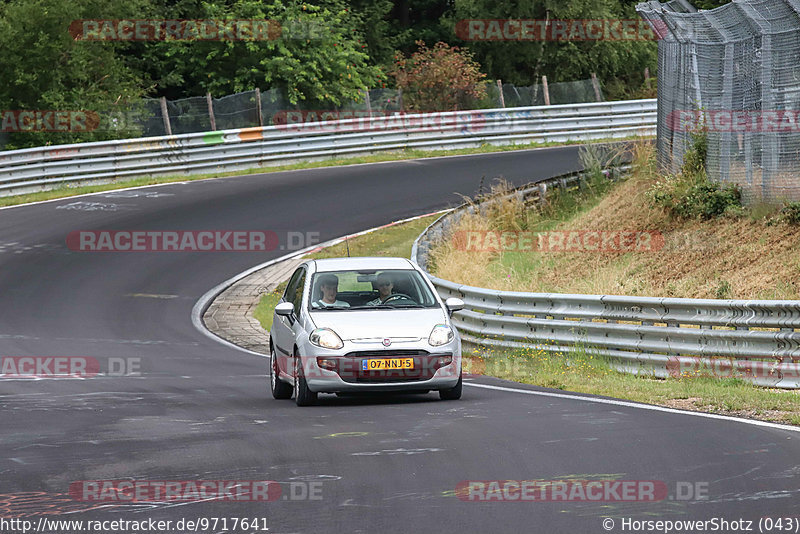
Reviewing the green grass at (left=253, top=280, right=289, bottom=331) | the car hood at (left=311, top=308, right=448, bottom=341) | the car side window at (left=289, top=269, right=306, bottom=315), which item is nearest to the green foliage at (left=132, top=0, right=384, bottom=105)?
the green grass at (left=253, top=280, right=289, bottom=331)

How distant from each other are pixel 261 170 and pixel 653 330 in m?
24.0

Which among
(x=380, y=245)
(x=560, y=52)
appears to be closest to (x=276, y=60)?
(x=560, y=52)

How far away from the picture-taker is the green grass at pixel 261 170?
109 ft

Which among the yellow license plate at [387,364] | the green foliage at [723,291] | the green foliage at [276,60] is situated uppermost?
the green foliage at [276,60]

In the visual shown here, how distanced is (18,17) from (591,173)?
21009 mm

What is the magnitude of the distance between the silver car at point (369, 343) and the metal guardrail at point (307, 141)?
20.7 meters

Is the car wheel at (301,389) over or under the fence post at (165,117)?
under

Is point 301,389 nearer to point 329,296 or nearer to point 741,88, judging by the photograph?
point 329,296

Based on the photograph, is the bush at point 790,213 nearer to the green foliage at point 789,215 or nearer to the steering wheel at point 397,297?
the green foliage at point 789,215

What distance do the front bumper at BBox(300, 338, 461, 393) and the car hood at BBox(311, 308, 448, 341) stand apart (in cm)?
13

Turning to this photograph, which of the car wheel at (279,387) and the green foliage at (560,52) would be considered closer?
the car wheel at (279,387)

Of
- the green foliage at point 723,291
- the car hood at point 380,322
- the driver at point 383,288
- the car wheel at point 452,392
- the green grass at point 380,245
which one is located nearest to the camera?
the car hood at point 380,322

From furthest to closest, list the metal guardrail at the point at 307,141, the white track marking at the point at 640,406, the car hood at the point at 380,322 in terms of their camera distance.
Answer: the metal guardrail at the point at 307,141
the car hood at the point at 380,322
the white track marking at the point at 640,406

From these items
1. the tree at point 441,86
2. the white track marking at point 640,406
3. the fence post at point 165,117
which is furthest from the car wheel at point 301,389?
the tree at point 441,86
